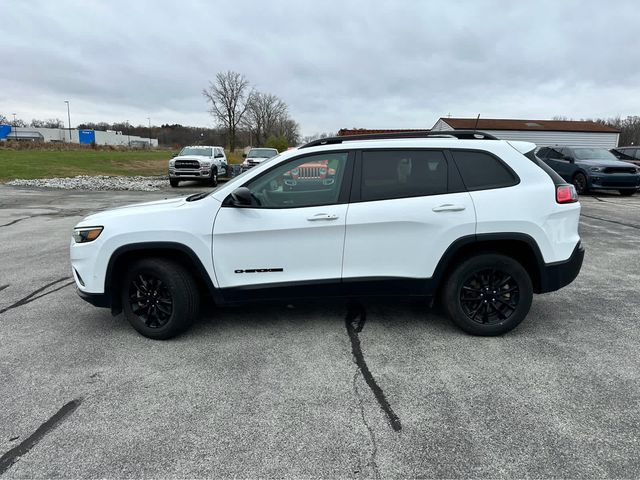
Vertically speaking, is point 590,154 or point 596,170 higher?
point 590,154

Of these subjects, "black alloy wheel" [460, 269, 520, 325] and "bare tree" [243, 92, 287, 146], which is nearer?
"black alloy wheel" [460, 269, 520, 325]

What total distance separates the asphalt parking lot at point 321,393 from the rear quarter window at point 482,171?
1.40 meters

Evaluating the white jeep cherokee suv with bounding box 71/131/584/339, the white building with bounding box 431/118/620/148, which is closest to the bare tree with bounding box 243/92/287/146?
the white building with bounding box 431/118/620/148

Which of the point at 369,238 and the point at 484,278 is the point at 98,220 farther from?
the point at 484,278

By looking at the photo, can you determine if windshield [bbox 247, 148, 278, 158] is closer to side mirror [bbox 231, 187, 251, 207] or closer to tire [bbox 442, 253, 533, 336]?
side mirror [bbox 231, 187, 251, 207]

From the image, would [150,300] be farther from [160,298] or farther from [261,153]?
[261,153]

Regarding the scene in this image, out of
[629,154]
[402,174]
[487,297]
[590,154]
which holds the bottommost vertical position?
[487,297]

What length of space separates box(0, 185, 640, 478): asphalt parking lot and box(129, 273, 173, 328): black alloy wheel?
22 cm

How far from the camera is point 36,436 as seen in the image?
8.27 feet

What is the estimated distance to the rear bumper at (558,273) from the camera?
3713 millimetres

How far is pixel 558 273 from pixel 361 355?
A: 1.93 metres

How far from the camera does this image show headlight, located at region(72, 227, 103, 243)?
3.64m

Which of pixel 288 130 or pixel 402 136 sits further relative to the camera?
pixel 288 130

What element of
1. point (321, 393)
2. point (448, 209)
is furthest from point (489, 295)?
point (321, 393)
